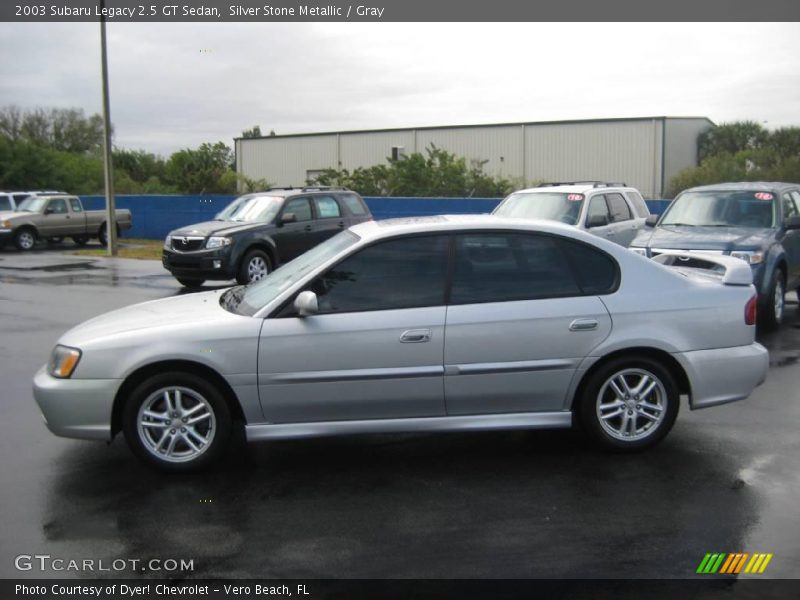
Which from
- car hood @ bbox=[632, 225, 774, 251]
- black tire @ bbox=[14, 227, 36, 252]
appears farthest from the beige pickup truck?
car hood @ bbox=[632, 225, 774, 251]

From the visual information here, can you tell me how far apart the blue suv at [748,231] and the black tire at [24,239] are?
20799 millimetres

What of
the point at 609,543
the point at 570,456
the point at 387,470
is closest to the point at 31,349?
the point at 387,470

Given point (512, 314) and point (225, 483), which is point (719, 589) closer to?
point (512, 314)

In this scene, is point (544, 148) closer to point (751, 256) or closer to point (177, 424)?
point (751, 256)

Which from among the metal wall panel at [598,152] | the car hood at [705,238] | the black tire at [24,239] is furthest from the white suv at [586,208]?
the metal wall panel at [598,152]

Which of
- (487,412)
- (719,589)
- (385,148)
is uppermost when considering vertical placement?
(385,148)

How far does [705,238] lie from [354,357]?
6.99 metres

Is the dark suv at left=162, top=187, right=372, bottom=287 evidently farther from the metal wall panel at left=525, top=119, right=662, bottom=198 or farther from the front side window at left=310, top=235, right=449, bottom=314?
the metal wall panel at left=525, top=119, right=662, bottom=198

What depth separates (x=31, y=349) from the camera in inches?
393

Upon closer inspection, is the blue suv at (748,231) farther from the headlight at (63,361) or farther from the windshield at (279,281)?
the headlight at (63,361)

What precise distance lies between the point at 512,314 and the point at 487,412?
669mm

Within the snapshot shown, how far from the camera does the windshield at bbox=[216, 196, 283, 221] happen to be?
16.6 metres

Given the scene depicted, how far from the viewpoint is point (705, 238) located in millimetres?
11109

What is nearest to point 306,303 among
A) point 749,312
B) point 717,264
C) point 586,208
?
point 749,312
